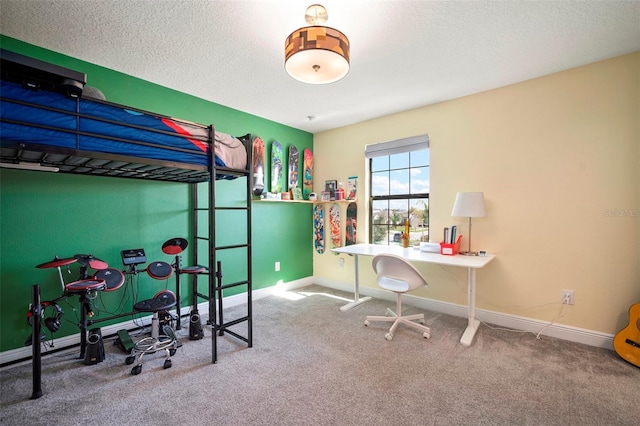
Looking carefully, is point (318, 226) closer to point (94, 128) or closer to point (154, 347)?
point (154, 347)

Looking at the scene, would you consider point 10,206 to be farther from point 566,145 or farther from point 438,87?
point 566,145

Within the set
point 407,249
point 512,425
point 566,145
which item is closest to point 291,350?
point 512,425

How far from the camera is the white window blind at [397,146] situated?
3527 mm

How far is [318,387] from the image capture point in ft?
6.41

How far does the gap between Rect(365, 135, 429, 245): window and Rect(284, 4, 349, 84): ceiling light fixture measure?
204 centimetres

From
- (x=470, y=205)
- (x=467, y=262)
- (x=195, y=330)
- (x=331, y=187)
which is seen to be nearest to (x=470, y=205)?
(x=470, y=205)

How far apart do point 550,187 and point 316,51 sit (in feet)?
8.13

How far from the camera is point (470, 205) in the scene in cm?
293

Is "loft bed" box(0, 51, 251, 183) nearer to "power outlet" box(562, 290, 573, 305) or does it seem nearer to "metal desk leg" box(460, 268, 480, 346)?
"metal desk leg" box(460, 268, 480, 346)

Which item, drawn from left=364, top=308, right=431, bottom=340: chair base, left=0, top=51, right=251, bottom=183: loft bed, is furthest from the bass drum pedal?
left=364, top=308, right=431, bottom=340: chair base

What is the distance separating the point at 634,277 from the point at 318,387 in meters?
2.66

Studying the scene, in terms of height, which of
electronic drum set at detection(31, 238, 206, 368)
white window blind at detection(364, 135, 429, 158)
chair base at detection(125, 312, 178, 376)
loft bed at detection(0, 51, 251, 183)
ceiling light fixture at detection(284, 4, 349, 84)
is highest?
ceiling light fixture at detection(284, 4, 349, 84)

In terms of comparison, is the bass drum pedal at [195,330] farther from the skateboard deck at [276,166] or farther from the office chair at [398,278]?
the skateboard deck at [276,166]

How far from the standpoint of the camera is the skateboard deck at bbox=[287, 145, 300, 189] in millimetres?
4270
